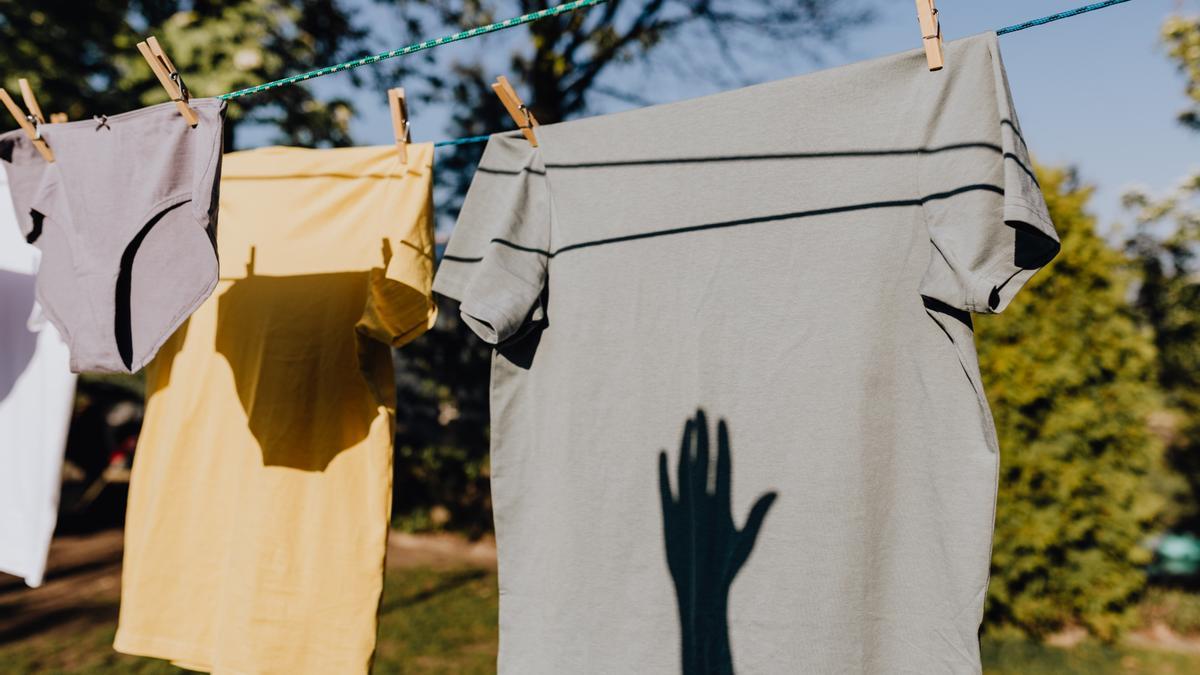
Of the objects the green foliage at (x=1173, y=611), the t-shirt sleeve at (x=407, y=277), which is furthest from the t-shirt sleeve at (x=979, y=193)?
the green foliage at (x=1173, y=611)

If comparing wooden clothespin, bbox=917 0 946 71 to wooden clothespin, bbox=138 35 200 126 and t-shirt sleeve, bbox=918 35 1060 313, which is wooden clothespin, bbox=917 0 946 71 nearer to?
t-shirt sleeve, bbox=918 35 1060 313

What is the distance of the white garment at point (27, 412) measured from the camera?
2111 mm

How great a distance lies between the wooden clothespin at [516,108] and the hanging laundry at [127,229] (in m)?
0.66

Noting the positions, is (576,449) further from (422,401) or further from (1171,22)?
(1171,22)

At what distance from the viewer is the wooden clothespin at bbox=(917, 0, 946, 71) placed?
1421 mm

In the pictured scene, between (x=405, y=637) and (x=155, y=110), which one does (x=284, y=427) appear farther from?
(x=405, y=637)

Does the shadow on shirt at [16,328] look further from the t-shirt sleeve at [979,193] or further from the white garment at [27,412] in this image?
the t-shirt sleeve at [979,193]

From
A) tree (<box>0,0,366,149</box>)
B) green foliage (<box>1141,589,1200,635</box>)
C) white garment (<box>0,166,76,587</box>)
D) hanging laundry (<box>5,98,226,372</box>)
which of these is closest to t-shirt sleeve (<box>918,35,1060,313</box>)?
hanging laundry (<box>5,98,226,372</box>)

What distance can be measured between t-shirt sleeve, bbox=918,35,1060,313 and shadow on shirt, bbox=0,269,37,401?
248 cm

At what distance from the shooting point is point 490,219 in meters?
1.82

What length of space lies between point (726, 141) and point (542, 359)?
66 centimetres

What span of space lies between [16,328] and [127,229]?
835 millimetres

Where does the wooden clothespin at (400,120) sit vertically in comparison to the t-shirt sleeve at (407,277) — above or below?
above

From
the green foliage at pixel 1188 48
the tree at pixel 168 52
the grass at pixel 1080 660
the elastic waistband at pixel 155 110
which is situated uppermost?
the green foliage at pixel 1188 48
